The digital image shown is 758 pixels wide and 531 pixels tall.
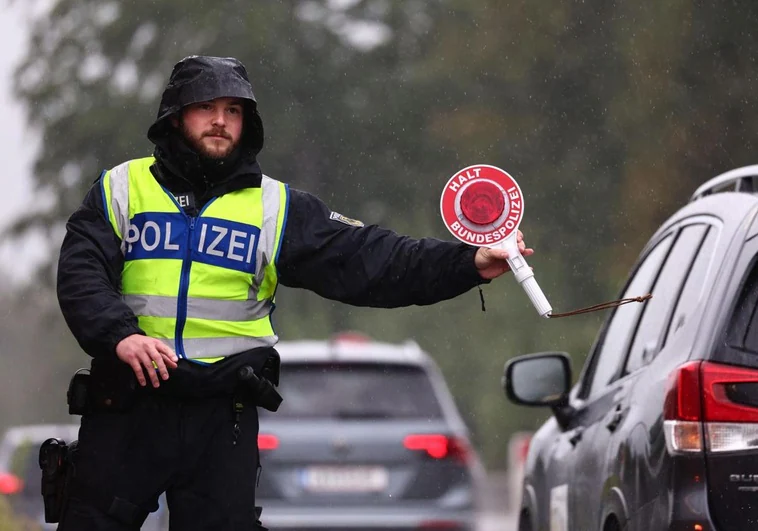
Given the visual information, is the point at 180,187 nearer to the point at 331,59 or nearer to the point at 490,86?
the point at 490,86

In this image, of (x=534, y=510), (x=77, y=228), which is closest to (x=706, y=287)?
(x=77, y=228)

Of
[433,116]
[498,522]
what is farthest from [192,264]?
[433,116]

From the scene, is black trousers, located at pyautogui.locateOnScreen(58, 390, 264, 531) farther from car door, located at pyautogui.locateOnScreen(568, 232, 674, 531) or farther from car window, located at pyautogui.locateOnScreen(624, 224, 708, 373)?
car window, located at pyautogui.locateOnScreen(624, 224, 708, 373)

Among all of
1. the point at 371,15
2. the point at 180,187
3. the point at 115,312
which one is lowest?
the point at 115,312

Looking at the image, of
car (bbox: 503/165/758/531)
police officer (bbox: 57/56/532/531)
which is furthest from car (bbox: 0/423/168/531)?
police officer (bbox: 57/56/532/531)

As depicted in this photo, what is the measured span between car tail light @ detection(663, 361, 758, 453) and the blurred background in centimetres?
1899

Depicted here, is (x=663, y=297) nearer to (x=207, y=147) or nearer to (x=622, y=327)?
(x=622, y=327)

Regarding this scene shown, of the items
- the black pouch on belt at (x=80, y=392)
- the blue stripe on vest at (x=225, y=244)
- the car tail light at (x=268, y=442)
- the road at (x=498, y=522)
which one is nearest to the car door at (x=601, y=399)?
the blue stripe on vest at (x=225, y=244)

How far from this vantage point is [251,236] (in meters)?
5.01

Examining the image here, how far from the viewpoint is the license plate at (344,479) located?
9.95 metres

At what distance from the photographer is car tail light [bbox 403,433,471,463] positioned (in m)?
10.2

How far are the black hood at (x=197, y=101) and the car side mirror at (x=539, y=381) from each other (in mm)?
1311

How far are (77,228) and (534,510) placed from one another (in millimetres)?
2212

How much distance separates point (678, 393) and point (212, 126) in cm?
148
